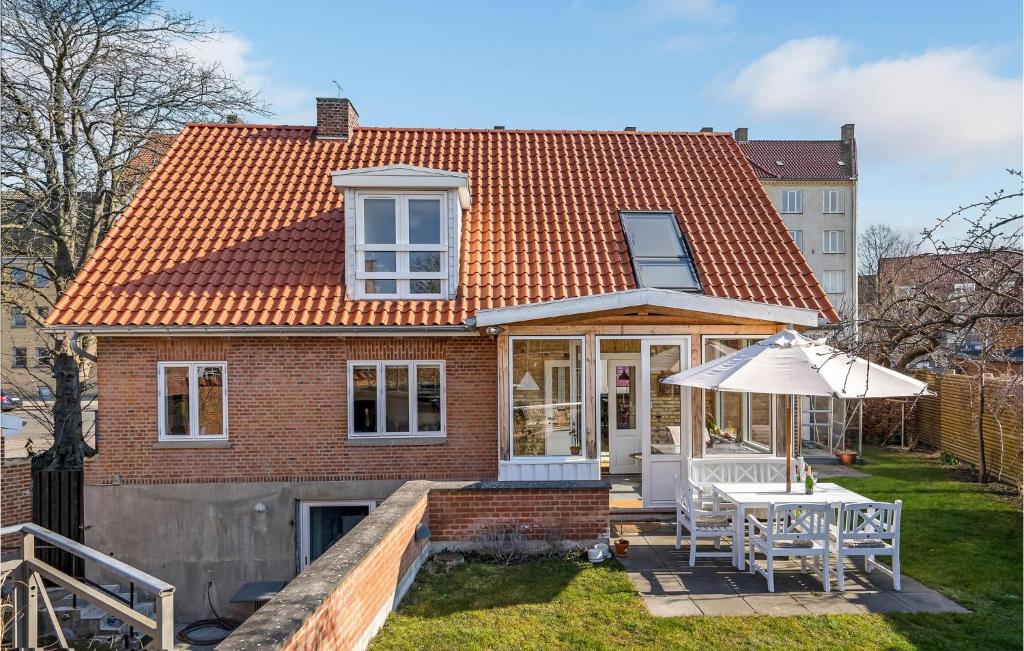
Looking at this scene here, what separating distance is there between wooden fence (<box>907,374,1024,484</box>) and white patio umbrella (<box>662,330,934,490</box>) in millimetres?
5602

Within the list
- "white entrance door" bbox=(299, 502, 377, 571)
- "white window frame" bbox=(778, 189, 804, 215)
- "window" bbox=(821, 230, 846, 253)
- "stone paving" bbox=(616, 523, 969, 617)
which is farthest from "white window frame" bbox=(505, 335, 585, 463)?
"window" bbox=(821, 230, 846, 253)

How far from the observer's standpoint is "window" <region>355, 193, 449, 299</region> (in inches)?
423

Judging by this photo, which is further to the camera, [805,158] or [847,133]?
[847,133]

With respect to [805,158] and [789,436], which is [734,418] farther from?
[805,158]

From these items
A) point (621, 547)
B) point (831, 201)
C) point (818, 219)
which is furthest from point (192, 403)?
point (831, 201)

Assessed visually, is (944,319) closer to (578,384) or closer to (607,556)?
(607,556)

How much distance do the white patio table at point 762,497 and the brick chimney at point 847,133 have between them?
4051 cm

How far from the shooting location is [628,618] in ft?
21.4

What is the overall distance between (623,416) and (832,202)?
35525 mm

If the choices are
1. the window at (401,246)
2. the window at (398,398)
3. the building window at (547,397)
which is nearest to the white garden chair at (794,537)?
the building window at (547,397)

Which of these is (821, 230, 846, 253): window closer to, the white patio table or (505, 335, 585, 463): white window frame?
(505, 335, 585, 463): white window frame

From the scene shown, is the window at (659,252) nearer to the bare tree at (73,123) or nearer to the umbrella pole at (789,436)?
the umbrella pole at (789,436)

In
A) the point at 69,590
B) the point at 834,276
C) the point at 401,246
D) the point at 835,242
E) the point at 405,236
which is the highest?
the point at 835,242

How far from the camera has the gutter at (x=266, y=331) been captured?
979 cm
